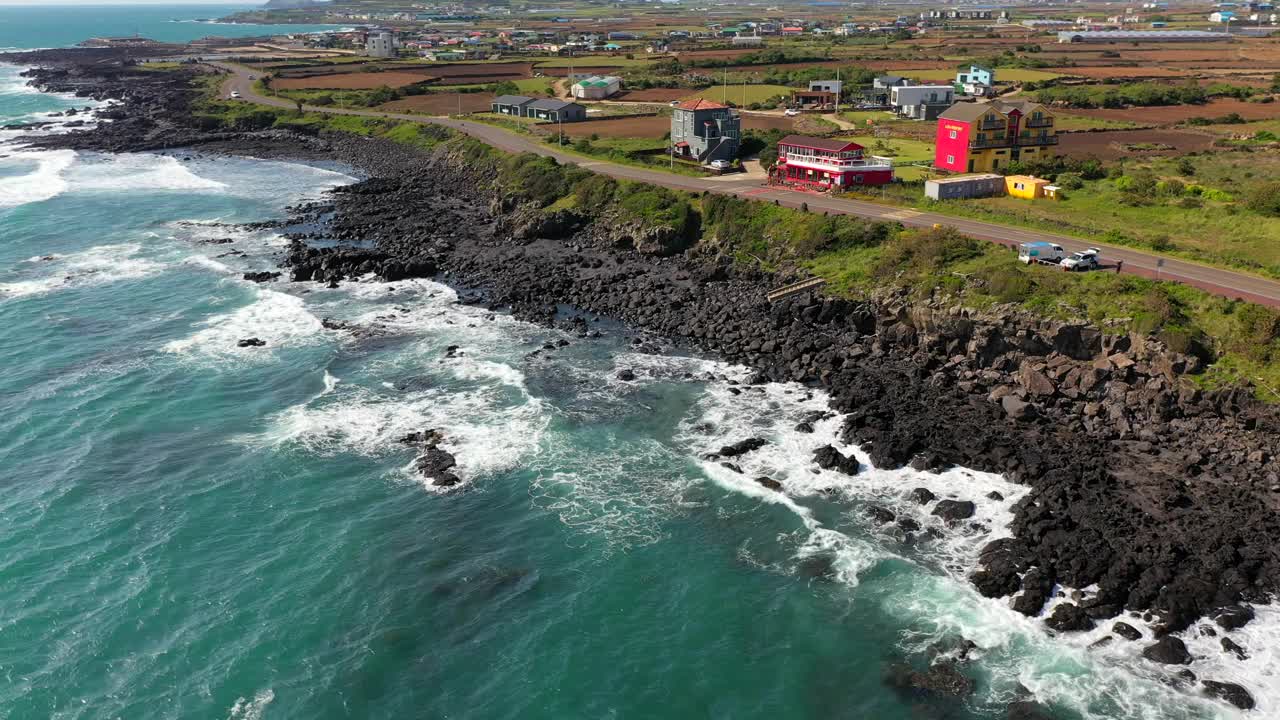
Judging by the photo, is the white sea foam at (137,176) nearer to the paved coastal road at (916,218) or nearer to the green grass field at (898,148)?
the paved coastal road at (916,218)

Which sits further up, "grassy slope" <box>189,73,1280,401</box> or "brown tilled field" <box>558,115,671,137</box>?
"brown tilled field" <box>558,115,671,137</box>

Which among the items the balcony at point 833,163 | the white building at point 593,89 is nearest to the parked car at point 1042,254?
the balcony at point 833,163

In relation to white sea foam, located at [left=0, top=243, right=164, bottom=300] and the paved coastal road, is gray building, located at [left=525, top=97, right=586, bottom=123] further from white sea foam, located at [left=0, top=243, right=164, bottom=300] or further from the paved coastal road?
white sea foam, located at [left=0, top=243, right=164, bottom=300]

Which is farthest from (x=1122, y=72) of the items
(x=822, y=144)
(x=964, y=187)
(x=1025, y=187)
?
(x=964, y=187)

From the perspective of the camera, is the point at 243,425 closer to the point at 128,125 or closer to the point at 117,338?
the point at 117,338

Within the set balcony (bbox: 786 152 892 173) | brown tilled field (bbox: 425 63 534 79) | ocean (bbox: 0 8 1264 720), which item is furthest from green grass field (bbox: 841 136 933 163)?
brown tilled field (bbox: 425 63 534 79)

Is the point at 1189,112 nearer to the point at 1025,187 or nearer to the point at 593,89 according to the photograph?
the point at 1025,187
